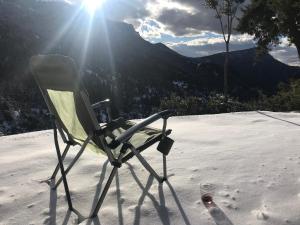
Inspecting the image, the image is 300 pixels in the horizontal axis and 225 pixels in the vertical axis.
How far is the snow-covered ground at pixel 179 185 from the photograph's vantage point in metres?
3.09

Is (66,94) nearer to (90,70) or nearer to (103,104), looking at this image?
(103,104)

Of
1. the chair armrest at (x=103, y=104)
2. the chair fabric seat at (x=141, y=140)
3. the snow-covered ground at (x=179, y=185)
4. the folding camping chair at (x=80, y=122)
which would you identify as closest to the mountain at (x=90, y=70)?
the snow-covered ground at (x=179, y=185)

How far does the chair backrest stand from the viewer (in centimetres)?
299

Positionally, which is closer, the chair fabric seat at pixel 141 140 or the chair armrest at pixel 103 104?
the chair fabric seat at pixel 141 140

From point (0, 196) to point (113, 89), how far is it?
13054 centimetres

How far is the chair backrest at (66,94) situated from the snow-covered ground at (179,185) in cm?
60

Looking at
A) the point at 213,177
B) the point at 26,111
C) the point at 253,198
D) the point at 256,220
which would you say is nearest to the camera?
the point at 256,220

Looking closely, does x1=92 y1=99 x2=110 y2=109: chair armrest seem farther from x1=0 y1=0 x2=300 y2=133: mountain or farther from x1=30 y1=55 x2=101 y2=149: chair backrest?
x1=0 y1=0 x2=300 y2=133: mountain

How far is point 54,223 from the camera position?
3.08 metres

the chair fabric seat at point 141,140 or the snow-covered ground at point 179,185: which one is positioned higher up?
the chair fabric seat at point 141,140

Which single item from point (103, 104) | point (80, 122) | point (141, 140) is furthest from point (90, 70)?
point (80, 122)

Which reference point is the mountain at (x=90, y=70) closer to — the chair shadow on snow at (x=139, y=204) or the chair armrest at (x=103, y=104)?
the chair armrest at (x=103, y=104)

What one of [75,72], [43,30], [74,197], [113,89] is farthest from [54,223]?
[43,30]

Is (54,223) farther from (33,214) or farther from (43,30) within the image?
(43,30)
